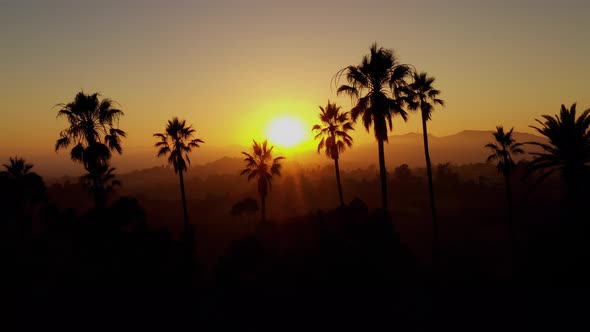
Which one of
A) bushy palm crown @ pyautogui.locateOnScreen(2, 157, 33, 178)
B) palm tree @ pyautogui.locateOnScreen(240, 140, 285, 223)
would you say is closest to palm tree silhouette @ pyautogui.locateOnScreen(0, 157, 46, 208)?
bushy palm crown @ pyautogui.locateOnScreen(2, 157, 33, 178)

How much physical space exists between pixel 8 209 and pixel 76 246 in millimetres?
20419

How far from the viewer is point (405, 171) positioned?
102 meters

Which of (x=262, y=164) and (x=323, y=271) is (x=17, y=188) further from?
(x=323, y=271)

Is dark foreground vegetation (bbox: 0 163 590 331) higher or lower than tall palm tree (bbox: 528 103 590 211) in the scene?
lower

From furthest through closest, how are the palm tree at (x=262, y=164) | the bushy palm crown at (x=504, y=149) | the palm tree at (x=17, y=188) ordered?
the palm tree at (x=262, y=164), the palm tree at (x=17, y=188), the bushy palm crown at (x=504, y=149)

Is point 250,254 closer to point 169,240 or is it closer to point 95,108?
point 169,240

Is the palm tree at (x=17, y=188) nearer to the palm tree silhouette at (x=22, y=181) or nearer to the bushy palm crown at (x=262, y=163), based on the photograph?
the palm tree silhouette at (x=22, y=181)

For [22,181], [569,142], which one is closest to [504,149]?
[569,142]

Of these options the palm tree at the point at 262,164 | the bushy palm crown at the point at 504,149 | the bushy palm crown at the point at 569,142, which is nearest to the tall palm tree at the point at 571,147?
the bushy palm crown at the point at 569,142

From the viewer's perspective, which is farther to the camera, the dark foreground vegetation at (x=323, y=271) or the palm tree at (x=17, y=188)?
the palm tree at (x=17, y=188)

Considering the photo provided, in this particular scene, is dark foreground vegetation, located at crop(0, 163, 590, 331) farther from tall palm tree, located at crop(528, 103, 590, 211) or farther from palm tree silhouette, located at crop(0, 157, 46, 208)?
palm tree silhouette, located at crop(0, 157, 46, 208)

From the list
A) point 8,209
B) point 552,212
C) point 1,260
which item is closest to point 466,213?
point 552,212

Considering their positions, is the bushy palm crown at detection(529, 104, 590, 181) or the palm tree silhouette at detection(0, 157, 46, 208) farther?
the palm tree silhouette at detection(0, 157, 46, 208)

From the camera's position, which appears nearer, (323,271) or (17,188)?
(323,271)
